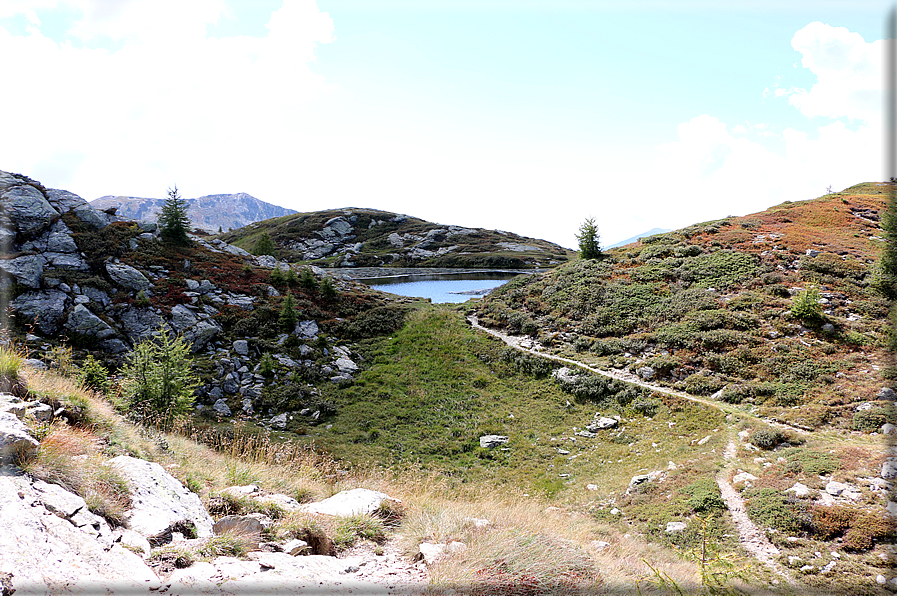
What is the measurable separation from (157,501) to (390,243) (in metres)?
118

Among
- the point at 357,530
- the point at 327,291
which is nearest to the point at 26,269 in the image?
the point at 327,291

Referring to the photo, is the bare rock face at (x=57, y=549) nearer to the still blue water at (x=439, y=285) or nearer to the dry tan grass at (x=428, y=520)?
the dry tan grass at (x=428, y=520)

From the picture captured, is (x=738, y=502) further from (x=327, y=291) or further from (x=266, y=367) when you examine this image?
(x=327, y=291)

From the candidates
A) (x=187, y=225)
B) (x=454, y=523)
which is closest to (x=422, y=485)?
(x=454, y=523)

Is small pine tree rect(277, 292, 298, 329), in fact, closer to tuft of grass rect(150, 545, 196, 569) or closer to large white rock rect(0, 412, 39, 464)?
large white rock rect(0, 412, 39, 464)

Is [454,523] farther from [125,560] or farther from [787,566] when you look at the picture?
[787,566]

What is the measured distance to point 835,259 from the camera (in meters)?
28.3

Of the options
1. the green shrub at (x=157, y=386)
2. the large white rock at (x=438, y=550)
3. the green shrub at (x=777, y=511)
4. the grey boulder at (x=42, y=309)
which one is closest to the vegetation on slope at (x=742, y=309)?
the green shrub at (x=777, y=511)

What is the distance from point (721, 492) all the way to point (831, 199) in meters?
50.4

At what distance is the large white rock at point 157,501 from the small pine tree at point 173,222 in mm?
37783

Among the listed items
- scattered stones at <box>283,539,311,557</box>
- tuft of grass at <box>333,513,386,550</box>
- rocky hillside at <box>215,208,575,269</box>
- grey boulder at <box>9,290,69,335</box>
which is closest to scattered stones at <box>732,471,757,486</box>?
tuft of grass at <box>333,513,386,550</box>

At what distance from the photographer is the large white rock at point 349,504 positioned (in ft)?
21.1

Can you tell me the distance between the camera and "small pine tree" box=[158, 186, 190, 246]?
120 ft

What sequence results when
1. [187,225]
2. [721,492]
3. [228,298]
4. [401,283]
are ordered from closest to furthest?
[721,492] → [228,298] → [187,225] → [401,283]
